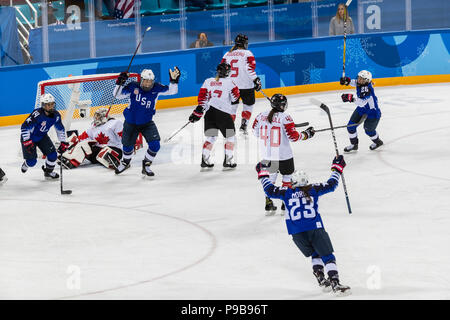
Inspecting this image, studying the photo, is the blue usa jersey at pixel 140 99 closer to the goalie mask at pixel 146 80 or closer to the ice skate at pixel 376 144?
the goalie mask at pixel 146 80

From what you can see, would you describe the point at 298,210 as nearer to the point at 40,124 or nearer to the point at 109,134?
the point at 40,124

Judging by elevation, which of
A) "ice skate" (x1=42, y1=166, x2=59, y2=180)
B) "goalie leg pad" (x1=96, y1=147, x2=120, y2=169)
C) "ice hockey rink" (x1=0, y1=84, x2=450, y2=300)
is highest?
"goalie leg pad" (x1=96, y1=147, x2=120, y2=169)

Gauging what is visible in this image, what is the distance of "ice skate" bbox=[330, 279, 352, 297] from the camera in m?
6.86

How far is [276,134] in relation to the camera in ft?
30.2

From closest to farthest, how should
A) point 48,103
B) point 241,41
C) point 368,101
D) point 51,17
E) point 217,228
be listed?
1. point 217,228
2. point 48,103
3. point 368,101
4. point 241,41
5. point 51,17

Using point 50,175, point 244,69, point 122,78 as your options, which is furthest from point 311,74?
point 50,175

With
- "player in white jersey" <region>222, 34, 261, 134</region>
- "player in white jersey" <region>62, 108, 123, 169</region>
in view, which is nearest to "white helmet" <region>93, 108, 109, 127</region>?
"player in white jersey" <region>62, 108, 123, 169</region>

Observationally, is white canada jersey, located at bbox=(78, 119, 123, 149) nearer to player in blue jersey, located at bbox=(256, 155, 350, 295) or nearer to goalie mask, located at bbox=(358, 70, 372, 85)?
goalie mask, located at bbox=(358, 70, 372, 85)

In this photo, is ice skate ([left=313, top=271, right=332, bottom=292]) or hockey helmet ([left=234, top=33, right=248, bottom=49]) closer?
Answer: ice skate ([left=313, top=271, right=332, bottom=292])

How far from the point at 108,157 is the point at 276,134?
11.9 ft

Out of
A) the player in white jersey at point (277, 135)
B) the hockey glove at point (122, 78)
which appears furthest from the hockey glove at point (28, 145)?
the player in white jersey at point (277, 135)

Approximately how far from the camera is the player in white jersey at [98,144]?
485 inches

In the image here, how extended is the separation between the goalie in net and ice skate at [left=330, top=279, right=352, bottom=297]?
19.1 feet

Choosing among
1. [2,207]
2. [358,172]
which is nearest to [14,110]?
[2,207]
